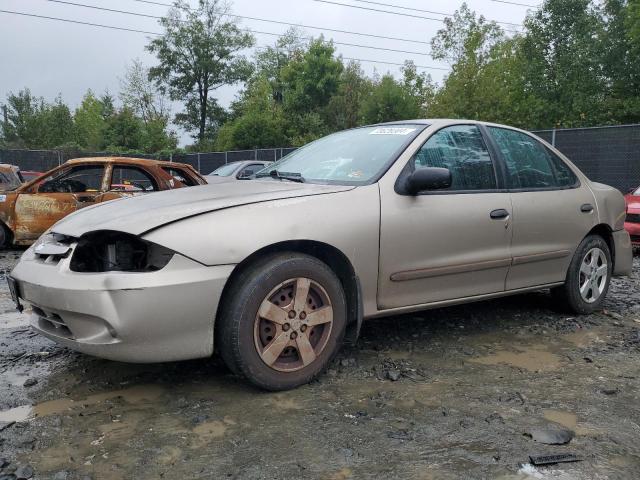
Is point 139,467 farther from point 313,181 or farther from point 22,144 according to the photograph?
point 22,144

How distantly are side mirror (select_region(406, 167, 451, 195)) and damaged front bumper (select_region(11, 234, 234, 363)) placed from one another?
127 centimetres

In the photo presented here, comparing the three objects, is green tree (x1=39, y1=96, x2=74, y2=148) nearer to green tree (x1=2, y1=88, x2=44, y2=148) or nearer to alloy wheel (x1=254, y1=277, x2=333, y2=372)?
green tree (x1=2, y1=88, x2=44, y2=148)

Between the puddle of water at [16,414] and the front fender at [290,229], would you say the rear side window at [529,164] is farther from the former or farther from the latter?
the puddle of water at [16,414]

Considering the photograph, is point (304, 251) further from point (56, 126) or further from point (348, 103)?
point (56, 126)

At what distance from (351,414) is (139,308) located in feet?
3.82

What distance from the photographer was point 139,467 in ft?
7.47

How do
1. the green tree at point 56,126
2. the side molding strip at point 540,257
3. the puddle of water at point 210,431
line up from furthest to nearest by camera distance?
the green tree at point 56,126 < the side molding strip at point 540,257 < the puddle of water at point 210,431

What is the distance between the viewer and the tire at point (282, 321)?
2.85 meters

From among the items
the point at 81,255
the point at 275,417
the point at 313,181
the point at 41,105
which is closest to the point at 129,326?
the point at 81,255

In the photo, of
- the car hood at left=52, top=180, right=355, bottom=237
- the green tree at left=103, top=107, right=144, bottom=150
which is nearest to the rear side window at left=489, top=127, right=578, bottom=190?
the car hood at left=52, top=180, right=355, bottom=237

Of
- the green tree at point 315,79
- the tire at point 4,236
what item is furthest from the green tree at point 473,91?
the tire at point 4,236

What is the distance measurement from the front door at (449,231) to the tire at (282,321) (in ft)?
1.35

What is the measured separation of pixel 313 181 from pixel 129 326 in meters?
1.51

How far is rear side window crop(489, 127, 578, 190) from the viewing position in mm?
4184
